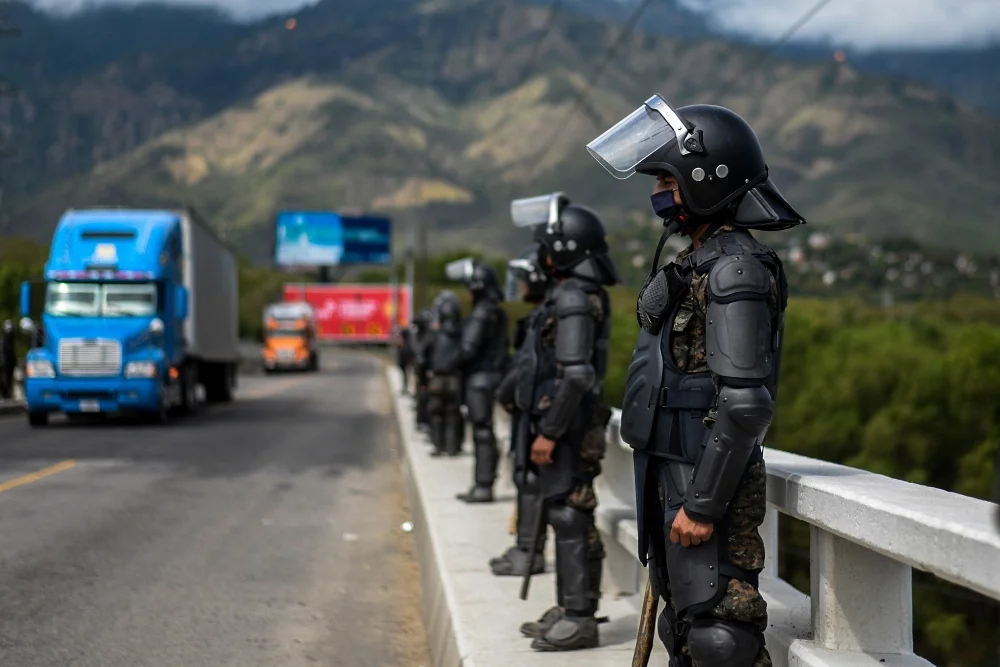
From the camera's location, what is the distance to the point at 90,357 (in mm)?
22859

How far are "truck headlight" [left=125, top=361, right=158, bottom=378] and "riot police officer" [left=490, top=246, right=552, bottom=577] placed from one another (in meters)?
14.9

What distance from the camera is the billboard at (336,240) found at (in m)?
94.4

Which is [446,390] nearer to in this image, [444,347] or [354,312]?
[444,347]

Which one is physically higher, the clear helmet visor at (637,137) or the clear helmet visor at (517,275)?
the clear helmet visor at (637,137)

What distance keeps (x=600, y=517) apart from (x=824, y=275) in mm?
107037

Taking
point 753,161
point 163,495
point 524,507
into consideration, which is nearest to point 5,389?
point 163,495

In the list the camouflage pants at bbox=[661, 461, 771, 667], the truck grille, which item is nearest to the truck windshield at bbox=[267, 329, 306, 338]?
Result: the truck grille

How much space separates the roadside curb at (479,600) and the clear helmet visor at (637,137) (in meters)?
2.13

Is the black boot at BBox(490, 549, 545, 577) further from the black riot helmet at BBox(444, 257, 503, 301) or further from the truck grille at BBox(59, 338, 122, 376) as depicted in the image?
the truck grille at BBox(59, 338, 122, 376)

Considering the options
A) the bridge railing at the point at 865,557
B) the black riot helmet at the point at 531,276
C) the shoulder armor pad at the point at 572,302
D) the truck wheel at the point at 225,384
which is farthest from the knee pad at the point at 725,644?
the truck wheel at the point at 225,384

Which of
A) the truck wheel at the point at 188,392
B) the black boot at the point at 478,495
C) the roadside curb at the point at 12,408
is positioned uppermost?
the black boot at the point at 478,495

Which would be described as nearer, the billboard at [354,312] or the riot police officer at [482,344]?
the riot police officer at [482,344]

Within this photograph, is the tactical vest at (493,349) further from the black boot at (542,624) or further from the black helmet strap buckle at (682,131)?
the black helmet strap buckle at (682,131)

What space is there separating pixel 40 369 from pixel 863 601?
67.6ft
